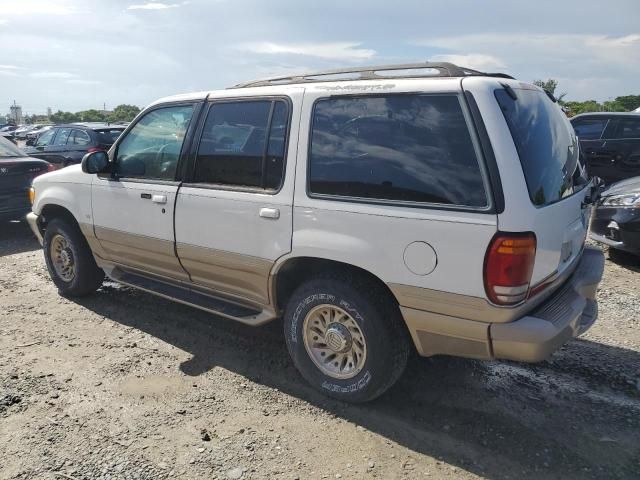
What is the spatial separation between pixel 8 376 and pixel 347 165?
284 cm

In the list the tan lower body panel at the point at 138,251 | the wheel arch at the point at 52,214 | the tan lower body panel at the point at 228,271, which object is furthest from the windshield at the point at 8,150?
the tan lower body panel at the point at 228,271

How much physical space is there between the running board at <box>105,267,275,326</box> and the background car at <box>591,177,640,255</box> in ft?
14.4

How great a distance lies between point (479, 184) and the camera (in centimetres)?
263

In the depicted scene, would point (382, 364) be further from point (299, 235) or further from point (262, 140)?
point (262, 140)

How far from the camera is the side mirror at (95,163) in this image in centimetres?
434

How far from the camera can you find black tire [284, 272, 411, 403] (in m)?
3.05

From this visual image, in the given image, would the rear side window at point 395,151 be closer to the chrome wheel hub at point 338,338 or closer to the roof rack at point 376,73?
the roof rack at point 376,73

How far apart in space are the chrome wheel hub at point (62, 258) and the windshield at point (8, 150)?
3.62m

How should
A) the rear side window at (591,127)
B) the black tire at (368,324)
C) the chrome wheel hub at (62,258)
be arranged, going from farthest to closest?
the rear side window at (591,127) < the chrome wheel hub at (62,258) < the black tire at (368,324)

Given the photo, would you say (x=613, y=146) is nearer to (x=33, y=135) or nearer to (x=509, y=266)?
(x=509, y=266)

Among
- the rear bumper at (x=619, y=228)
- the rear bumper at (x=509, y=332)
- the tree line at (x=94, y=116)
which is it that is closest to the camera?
the rear bumper at (x=509, y=332)

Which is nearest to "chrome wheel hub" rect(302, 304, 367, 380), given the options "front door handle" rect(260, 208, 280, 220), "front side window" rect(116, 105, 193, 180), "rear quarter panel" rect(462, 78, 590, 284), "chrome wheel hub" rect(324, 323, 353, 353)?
"chrome wheel hub" rect(324, 323, 353, 353)

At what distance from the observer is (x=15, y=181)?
24.9ft

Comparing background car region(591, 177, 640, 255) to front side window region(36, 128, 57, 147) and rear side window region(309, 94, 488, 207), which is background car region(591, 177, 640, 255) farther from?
front side window region(36, 128, 57, 147)
